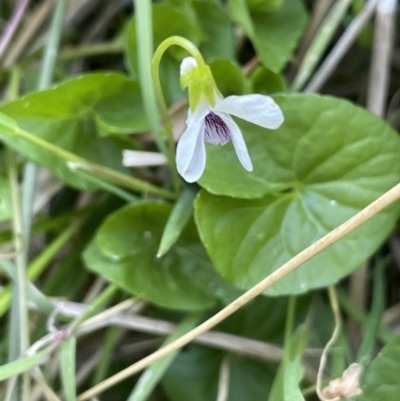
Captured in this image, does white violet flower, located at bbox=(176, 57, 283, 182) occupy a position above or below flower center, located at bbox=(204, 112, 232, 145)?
above

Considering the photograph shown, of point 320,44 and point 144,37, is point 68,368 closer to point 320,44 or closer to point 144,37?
point 144,37

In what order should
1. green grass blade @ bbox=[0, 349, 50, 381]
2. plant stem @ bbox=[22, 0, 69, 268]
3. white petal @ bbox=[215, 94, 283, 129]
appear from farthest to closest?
plant stem @ bbox=[22, 0, 69, 268] < green grass blade @ bbox=[0, 349, 50, 381] < white petal @ bbox=[215, 94, 283, 129]

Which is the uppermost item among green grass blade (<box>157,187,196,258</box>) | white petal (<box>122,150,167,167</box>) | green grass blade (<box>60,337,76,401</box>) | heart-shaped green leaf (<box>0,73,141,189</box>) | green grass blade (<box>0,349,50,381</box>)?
heart-shaped green leaf (<box>0,73,141,189</box>)

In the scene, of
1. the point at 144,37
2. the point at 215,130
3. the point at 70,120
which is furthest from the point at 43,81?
the point at 215,130

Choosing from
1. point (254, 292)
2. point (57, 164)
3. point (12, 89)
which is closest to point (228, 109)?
point (254, 292)

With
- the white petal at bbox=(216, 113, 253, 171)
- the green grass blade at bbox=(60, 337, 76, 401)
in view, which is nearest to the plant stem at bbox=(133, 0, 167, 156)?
the white petal at bbox=(216, 113, 253, 171)

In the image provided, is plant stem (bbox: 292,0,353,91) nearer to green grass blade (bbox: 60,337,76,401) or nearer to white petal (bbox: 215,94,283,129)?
white petal (bbox: 215,94,283,129)
